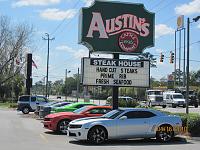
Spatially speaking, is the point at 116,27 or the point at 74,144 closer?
the point at 74,144

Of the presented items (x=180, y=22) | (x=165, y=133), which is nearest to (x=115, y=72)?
(x=165, y=133)

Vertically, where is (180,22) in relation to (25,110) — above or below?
above

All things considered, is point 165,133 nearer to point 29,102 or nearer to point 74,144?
point 74,144

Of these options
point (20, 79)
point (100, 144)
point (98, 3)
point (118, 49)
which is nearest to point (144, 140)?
point (100, 144)

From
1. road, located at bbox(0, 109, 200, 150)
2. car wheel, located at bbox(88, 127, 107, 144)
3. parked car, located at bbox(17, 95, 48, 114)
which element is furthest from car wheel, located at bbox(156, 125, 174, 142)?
parked car, located at bbox(17, 95, 48, 114)

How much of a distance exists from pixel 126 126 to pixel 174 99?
4692cm

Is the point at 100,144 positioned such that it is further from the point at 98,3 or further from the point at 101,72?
the point at 98,3

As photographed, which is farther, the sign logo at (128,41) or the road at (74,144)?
the sign logo at (128,41)

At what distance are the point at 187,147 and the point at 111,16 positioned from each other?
11.0 m

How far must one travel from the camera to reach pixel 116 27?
987 inches

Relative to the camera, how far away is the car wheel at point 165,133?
17.9m

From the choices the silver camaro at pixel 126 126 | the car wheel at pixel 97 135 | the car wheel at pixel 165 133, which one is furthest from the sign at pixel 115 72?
the car wheel at pixel 97 135

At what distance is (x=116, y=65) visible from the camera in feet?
78.8

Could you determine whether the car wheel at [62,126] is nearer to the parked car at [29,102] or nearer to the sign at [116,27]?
the sign at [116,27]
